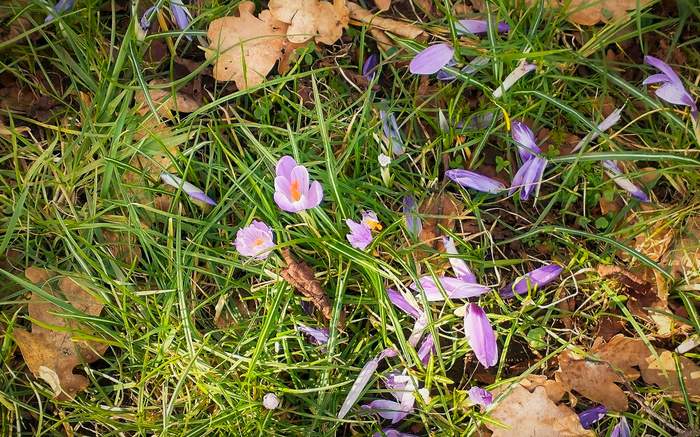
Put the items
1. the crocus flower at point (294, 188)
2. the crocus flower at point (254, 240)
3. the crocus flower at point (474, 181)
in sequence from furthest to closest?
the crocus flower at point (474, 181) < the crocus flower at point (254, 240) < the crocus flower at point (294, 188)

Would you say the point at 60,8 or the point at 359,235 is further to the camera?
the point at 60,8

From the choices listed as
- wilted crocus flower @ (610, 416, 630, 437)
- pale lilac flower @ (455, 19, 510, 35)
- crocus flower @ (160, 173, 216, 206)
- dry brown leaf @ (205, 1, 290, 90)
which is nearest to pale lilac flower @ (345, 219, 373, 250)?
crocus flower @ (160, 173, 216, 206)

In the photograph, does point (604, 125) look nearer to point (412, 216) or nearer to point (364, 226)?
point (412, 216)

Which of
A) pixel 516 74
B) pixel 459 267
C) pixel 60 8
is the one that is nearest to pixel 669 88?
pixel 516 74

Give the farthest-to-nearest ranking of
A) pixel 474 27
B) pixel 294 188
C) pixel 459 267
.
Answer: pixel 474 27
pixel 459 267
pixel 294 188

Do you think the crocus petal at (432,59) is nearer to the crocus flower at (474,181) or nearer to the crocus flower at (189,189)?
the crocus flower at (474,181)

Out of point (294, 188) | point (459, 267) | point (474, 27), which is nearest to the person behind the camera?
point (294, 188)

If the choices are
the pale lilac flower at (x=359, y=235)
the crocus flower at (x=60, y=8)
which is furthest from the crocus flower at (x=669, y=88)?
the crocus flower at (x=60, y=8)
